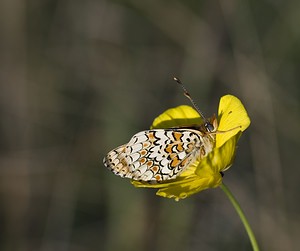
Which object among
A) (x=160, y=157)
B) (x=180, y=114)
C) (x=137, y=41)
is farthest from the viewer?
(x=137, y=41)

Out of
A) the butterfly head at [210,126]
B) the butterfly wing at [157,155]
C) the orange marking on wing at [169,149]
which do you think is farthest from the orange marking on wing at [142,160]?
the butterfly head at [210,126]

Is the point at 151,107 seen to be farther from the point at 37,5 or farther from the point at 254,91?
the point at 37,5

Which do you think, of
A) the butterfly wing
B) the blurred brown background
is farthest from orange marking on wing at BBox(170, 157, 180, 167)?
the blurred brown background

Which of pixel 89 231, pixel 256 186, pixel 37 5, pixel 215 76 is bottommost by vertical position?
pixel 89 231

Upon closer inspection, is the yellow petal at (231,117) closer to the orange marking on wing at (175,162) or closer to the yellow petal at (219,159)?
the yellow petal at (219,159)

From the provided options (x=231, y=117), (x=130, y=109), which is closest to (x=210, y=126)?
(x=231, y=117)

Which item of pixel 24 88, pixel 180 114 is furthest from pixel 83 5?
pixel 180 114

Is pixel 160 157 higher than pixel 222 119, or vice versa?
pixel 222 119

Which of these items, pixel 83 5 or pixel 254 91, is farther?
pixel 83 5
